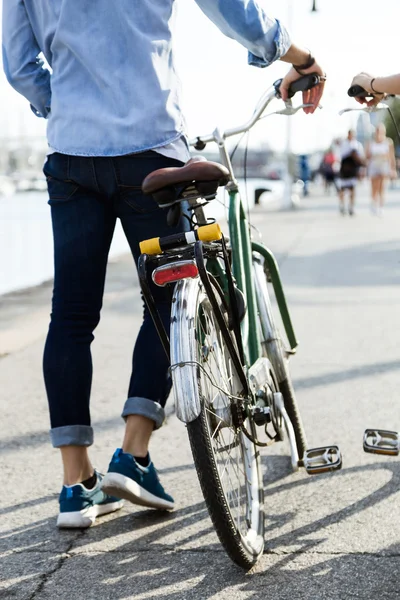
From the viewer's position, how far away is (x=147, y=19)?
286cm

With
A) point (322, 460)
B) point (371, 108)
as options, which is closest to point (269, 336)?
point (322, 460)

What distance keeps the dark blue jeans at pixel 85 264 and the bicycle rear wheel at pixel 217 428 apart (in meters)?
0.32

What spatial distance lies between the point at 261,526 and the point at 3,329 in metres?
4.66

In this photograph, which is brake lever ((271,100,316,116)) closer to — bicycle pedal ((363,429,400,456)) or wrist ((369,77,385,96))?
wrist ((369,77,385,96))

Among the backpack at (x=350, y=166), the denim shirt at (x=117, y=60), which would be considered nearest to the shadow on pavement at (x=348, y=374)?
the denim shirt at (x=117, y=60)

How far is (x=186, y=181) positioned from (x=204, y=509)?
120cm

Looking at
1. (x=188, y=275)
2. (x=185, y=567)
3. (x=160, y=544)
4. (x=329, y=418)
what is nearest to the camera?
(x=188, y=275)

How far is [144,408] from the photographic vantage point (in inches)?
123

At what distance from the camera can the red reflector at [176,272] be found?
2541mm

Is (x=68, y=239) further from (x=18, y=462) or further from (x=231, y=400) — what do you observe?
(x=18, y=462)

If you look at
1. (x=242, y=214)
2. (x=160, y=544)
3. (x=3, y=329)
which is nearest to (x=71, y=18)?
(x=242, y=214)

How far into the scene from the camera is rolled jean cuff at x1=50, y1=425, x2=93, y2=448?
3062 millimetres

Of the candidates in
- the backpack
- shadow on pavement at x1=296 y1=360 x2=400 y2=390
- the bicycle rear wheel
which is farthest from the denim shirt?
the backpack

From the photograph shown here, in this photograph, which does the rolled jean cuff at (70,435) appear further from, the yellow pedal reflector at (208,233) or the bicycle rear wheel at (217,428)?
the yellow pedal reflector at (208,233)
